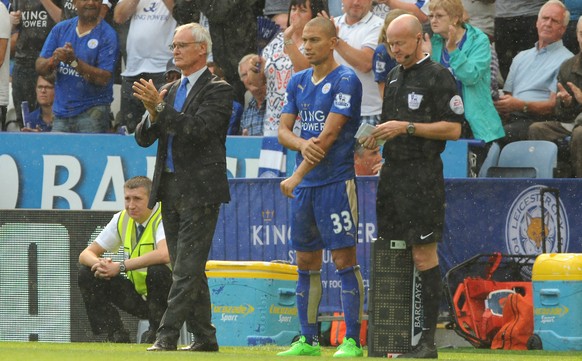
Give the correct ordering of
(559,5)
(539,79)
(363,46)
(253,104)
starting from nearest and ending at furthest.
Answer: (363,46) < (559,5) < (539,79) < (253,104)

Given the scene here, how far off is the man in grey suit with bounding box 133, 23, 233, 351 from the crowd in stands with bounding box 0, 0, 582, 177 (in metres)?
3.39

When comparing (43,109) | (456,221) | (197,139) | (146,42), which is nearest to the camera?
(197,139)

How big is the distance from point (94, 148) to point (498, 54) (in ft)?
15.9

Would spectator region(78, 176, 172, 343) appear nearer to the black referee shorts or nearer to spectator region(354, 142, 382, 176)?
spectator region(354, 142, 382, 176)

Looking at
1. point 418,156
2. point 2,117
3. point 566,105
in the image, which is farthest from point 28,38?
point 418,156

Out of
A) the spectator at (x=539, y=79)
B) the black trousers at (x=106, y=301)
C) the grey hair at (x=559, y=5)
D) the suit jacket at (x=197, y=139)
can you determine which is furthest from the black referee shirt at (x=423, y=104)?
the grey hair at (x=559, y=5)

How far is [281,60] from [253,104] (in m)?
0.78

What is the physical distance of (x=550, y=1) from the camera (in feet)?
46.0

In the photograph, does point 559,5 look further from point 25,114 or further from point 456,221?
point 25,114

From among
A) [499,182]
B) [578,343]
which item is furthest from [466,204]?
[578,343]

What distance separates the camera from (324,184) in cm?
947

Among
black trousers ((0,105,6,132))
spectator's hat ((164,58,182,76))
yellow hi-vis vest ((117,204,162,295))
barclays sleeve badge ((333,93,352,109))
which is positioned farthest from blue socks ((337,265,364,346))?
black trousers ((0,105,6,132))

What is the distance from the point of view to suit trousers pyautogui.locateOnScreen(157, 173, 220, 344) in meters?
8.99

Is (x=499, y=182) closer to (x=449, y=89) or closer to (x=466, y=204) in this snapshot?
(x=466, y=204)
